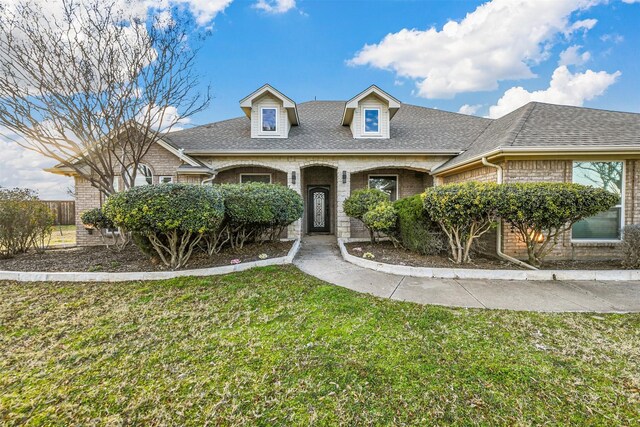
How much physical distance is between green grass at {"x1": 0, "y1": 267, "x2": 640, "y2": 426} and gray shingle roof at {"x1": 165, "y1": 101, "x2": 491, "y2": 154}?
23.0ft

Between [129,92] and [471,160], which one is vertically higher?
[129,92]

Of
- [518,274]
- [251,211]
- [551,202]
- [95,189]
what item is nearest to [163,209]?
[251,211]

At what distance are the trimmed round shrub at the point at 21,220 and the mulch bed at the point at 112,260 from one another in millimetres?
355

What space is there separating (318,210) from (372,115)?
4.57 metres

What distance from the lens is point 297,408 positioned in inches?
83.4

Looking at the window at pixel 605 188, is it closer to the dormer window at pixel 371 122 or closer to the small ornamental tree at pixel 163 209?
the dormer window at pixel 371 122

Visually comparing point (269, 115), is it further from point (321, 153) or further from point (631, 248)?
point (631, 248)

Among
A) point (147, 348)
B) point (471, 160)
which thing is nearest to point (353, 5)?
point (471, 160)

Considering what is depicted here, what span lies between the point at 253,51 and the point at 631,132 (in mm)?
13458

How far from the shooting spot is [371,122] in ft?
36.5

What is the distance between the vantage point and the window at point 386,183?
11695 millimetres

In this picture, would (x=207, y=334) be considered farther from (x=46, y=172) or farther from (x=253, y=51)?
(x=253, y=51)

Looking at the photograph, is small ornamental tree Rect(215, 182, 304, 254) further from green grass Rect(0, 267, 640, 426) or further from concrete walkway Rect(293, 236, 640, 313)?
green grass Rect(0, 267, 640, 426)

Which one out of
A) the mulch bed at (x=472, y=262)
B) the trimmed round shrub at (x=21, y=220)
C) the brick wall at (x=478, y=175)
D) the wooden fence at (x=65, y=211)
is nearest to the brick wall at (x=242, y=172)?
the mulch bed at (x=472, y=262)
